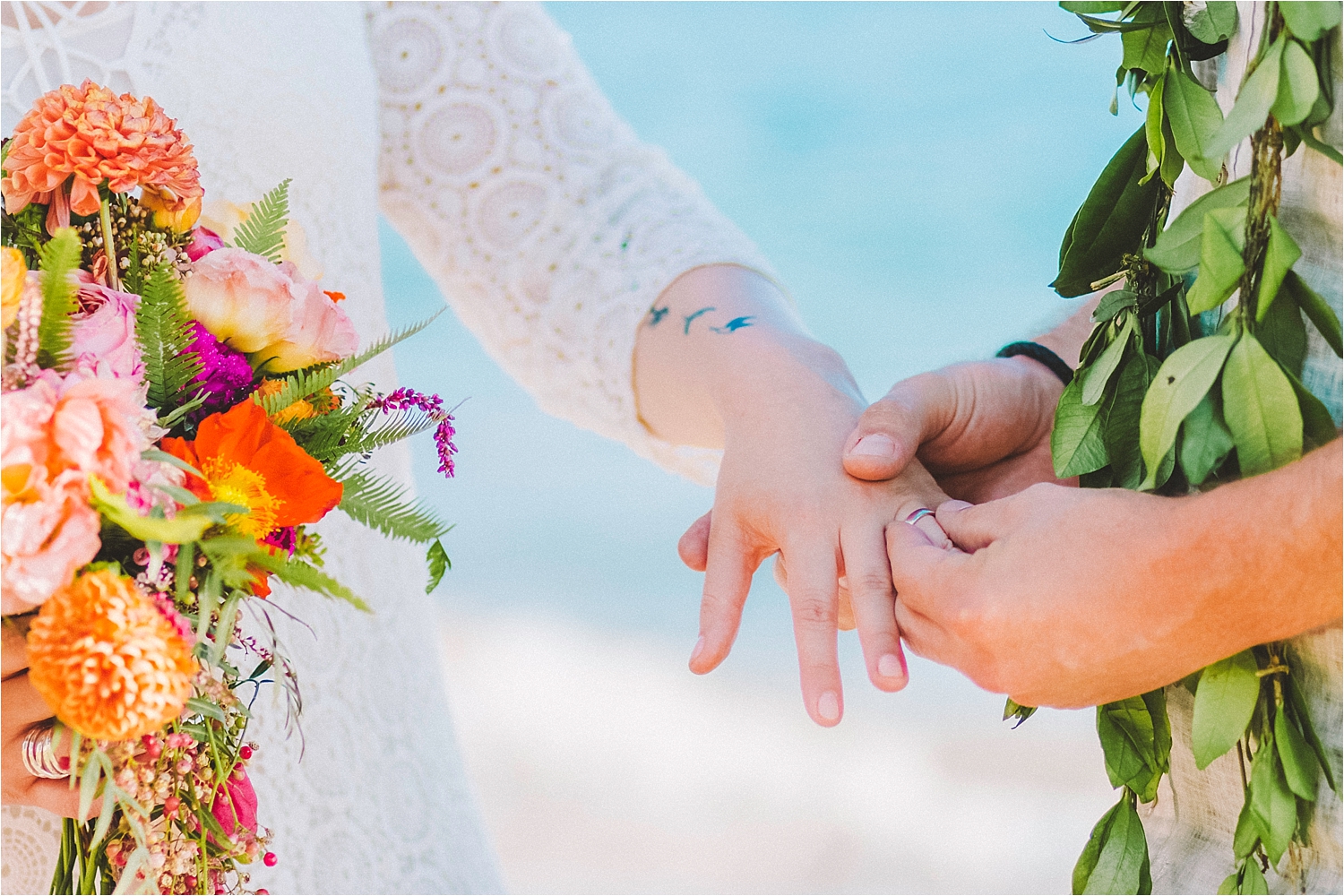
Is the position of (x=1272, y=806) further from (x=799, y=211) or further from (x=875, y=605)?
(x=799, y=211)

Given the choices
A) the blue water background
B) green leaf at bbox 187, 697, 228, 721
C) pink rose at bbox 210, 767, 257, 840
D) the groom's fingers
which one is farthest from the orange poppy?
the blue water background

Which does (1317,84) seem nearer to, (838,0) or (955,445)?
(955,445)

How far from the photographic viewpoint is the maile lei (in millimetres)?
623

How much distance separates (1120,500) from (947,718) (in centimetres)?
294

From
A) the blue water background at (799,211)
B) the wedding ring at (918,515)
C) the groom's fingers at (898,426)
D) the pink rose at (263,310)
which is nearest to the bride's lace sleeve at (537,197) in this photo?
the groom's fingers at (898,426)

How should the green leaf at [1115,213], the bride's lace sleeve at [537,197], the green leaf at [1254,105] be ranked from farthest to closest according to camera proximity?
the bride's lace sleeve at [537,197], the green leaf at [1115,213], the green leaf at [1254,105]

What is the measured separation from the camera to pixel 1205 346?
650 millimetres

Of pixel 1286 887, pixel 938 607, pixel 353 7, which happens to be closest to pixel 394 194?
pixel 353 7

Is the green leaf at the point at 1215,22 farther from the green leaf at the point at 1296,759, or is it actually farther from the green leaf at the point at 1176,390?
the green leaf at the point at 1296,759

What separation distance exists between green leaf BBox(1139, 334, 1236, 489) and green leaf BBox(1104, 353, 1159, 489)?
0.30 ft

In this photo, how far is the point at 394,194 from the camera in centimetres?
145

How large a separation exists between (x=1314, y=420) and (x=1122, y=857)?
0.35 m

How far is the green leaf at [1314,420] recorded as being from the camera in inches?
24.7

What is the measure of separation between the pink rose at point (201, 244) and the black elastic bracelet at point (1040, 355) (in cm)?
83
